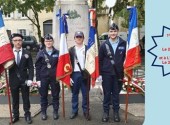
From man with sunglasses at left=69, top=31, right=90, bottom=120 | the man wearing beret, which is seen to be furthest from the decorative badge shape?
the man wearing beret

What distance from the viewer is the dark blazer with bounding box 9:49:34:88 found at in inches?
317

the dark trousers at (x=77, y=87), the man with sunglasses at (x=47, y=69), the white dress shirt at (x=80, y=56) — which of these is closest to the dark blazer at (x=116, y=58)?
the white dress shirt at (x=80, y=56)

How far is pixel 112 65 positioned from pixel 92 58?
0.44 m

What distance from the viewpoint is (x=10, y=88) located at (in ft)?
27.0

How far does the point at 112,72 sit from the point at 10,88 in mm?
2119

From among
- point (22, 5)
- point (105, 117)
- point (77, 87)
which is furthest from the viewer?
point (22, 5)

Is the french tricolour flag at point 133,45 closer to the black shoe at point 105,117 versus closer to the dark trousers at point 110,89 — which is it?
the dark trousers at point 110,89

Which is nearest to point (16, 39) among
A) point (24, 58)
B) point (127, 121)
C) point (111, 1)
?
point (24, 58)

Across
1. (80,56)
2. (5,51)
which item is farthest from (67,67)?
(5,51)

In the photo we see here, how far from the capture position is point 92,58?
324 inches

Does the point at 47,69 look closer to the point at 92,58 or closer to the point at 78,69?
the point at 78,69
